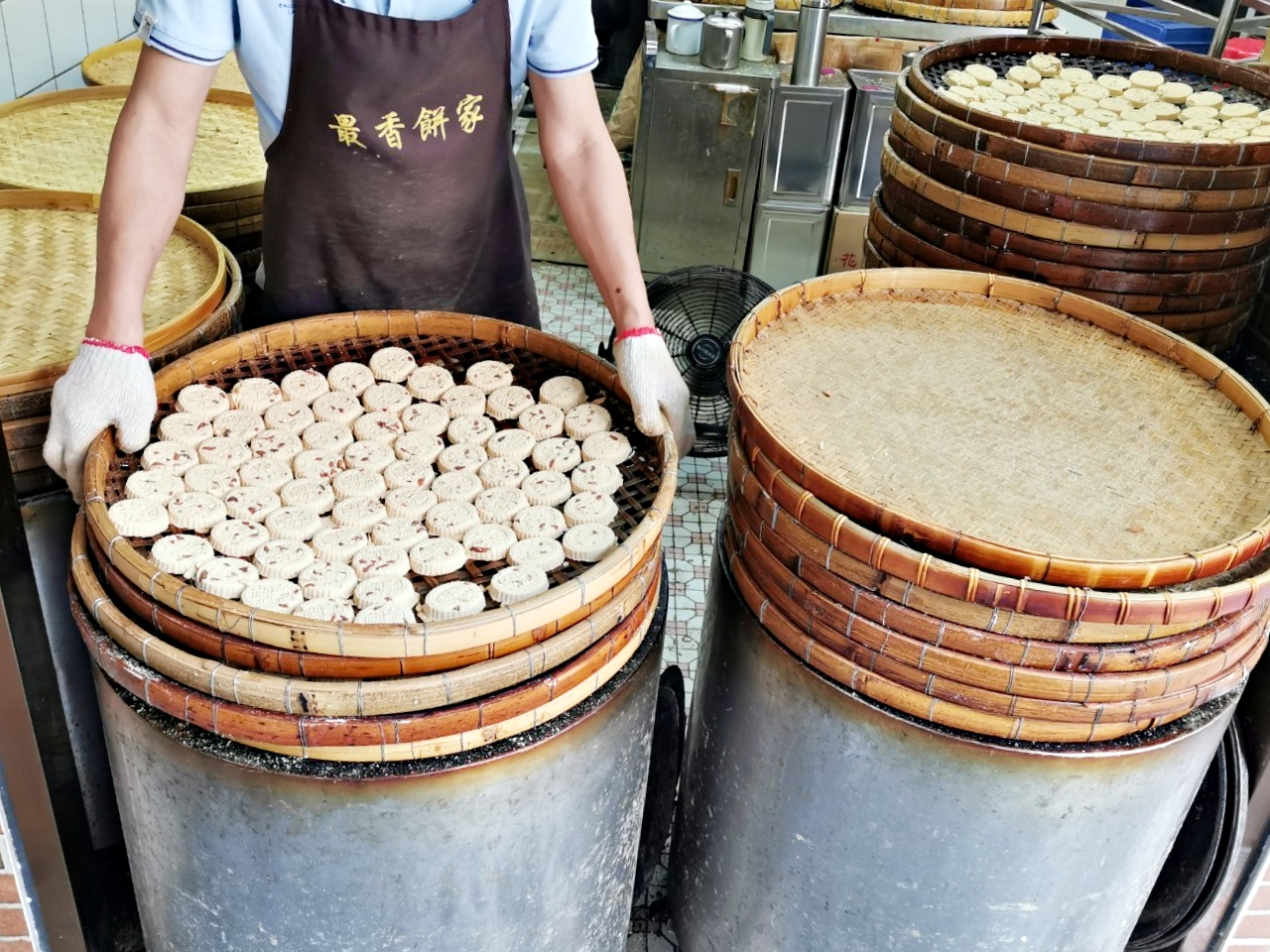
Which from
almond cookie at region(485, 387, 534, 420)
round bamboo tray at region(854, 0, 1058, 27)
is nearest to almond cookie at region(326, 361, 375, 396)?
almond cookie at region(485, 387, 534, 420)

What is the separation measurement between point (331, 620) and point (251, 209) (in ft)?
5.43

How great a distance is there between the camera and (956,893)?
70.2 inches

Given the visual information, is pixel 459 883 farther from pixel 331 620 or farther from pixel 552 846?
pixel 331 620

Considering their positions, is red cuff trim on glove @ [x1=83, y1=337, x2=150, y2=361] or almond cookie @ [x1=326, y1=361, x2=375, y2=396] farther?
almond cookie @ [x1=326, y1=361, x2=375, y2=396]

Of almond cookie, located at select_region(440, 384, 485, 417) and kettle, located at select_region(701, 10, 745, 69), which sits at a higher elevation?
almond cookie, located at select_region(440, 384, 485, 417)

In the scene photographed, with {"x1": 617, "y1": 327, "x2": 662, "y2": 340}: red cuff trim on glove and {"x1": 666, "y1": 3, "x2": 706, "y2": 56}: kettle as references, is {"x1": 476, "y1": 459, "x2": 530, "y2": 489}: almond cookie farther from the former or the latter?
{"x1": 666, "y1": 3, "x2": 706, "y2": 56}: kettle

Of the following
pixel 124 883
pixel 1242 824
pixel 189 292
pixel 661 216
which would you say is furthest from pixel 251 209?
pixel 661 216

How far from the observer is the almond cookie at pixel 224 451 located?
5.84 feet

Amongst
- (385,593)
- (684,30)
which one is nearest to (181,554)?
(385,593)

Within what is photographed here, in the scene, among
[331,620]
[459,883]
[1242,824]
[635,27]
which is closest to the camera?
[331,620]

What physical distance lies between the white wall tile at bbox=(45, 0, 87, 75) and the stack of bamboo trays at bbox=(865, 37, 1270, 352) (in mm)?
3087

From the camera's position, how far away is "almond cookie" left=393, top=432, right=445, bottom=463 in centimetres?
185

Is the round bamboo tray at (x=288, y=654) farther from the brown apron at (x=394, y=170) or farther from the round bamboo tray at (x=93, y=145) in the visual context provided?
the round bamboo tray at (x=93, y=145)

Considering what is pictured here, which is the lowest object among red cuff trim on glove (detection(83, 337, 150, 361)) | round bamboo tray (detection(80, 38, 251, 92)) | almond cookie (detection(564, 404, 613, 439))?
round bamboo tray (detection(80, 38, 251, 92))
